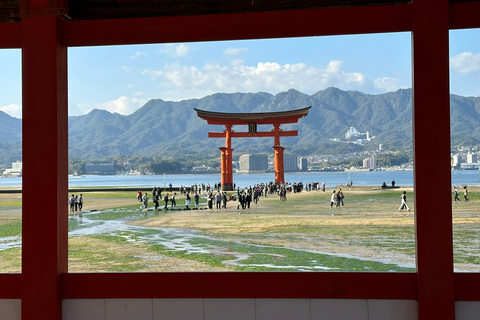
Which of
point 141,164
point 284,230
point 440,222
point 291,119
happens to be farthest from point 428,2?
point 141,164

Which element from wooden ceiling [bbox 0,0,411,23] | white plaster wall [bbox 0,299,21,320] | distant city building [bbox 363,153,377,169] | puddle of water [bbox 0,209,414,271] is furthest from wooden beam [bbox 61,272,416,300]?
distant city building [bbox 363,153,377,169]

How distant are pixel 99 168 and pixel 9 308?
105m

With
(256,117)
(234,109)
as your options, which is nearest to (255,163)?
(234,109)

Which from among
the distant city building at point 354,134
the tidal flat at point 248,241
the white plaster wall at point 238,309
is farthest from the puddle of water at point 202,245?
the distant city building at point 354,134

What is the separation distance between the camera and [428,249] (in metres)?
2.15

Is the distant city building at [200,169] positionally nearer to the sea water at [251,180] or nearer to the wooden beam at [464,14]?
the sea water at [251,180]

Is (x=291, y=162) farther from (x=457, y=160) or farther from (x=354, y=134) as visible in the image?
(x=457, y=160)

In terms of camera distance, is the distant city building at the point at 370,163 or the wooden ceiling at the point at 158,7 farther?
the distant city building at the point at 370,163

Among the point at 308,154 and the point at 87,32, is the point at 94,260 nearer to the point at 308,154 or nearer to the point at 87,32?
the point at 87,32

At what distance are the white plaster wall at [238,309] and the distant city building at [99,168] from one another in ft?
337

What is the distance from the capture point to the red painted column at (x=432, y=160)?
7.00ft

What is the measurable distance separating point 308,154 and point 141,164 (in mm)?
42055

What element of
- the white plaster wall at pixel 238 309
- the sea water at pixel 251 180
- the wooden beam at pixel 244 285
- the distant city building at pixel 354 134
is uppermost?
the distant city building at pixel 354 134

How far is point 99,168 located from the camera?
102 metres
